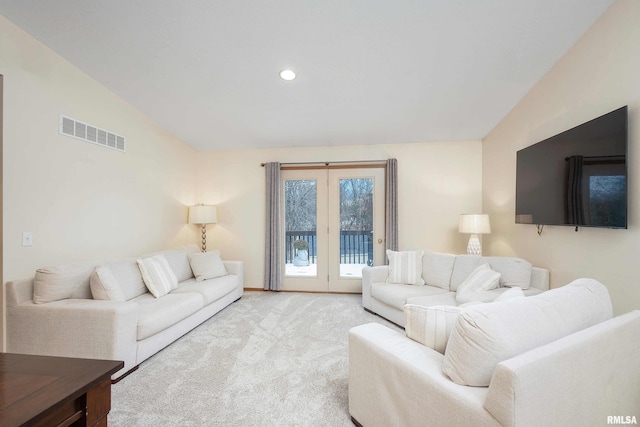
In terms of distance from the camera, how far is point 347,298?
449 cm

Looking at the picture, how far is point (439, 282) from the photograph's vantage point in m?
3.55

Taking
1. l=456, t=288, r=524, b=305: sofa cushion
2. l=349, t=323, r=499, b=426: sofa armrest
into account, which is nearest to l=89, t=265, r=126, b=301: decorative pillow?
l=349, t=323, r=499, b=426: sofa armrest

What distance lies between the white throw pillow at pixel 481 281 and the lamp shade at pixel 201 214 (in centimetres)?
380

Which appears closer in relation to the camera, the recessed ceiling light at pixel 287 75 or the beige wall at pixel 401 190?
the recessed ceiling light at pixel 287 75

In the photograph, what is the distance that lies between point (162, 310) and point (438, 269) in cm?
316

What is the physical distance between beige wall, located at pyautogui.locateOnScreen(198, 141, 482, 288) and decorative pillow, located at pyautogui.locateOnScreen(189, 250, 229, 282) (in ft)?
2.81

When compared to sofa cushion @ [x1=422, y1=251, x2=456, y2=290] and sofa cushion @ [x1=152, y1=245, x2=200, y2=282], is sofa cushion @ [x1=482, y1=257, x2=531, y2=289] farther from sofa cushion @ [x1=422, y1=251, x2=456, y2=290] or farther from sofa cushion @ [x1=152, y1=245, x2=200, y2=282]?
sofa cushion @ [x1=152, y1=245, x2=200, y2=282]

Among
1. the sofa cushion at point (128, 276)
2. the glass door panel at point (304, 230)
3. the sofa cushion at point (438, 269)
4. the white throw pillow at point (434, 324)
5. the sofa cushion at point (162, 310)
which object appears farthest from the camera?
the glass door panel at point (304, 230)

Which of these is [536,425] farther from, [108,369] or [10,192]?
[10,192]

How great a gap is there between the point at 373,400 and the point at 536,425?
2.52ft

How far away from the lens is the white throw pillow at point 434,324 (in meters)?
1.48

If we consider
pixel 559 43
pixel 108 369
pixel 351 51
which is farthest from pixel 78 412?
pixel 559 43

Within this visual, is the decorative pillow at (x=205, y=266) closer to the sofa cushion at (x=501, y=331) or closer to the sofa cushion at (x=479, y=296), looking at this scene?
the sofa cushion at (x=479, y=296)

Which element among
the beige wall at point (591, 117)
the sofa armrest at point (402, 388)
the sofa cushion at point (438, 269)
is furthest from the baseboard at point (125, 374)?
the beige wall at point (591, 117)
